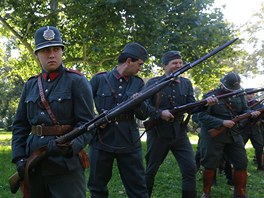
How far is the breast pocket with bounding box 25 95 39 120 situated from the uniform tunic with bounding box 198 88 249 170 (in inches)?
137

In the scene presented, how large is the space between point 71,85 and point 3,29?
1595 cm

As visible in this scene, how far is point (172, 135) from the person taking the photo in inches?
217

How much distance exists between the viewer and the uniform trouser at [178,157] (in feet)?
17.8

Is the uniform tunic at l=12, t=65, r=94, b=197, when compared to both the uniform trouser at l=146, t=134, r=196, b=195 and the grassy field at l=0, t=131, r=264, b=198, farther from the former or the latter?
the grassy field at l=0, t=131, r=264, b=198

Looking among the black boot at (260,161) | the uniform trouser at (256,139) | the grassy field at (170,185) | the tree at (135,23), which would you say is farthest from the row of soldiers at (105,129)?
the tree at (135,23)

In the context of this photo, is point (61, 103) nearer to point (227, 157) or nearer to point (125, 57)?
point (125, 57)

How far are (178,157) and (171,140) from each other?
0.26 metres

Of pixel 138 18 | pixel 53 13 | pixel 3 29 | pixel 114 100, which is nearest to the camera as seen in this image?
pixel 114 100

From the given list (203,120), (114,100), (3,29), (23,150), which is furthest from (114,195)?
(3,29)

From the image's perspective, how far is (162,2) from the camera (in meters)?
13.1

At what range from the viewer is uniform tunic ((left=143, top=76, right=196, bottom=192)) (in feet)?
17.9

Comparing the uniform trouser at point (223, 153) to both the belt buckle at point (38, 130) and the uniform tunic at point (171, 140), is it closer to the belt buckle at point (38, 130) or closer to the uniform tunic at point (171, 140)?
the uniform tunic at point (171, 140)

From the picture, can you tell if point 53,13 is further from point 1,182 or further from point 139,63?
point 139,63

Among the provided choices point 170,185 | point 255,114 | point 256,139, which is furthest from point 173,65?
point 256,139
